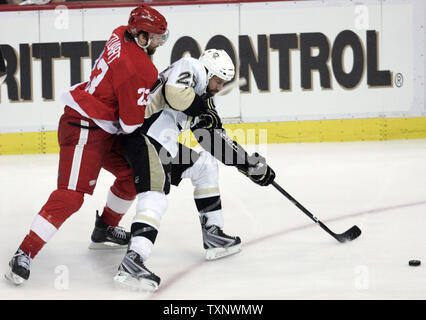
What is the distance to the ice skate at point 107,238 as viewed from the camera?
3.91 meters

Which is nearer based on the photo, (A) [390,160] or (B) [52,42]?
→ (A) [390,160]

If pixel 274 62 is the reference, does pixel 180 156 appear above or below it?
below

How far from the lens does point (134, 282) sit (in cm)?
326

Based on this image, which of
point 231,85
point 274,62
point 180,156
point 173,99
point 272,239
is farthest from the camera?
point 274,62

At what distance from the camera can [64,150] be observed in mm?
3404

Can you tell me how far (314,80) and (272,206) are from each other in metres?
2.65

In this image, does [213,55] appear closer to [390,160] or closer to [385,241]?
[385,241]

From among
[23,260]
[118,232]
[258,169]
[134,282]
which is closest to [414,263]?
[258,169]

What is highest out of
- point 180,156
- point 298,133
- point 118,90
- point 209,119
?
point 118,90

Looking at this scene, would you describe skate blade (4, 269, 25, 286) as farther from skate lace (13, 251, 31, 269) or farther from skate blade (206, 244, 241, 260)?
skate blade (206, 244, 241, 260)

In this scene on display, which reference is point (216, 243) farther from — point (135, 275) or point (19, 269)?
point (19, 269)

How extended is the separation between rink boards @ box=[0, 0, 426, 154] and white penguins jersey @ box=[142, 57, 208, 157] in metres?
3.59

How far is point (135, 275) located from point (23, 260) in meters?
0.46

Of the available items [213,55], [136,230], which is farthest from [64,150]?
[213,55]
